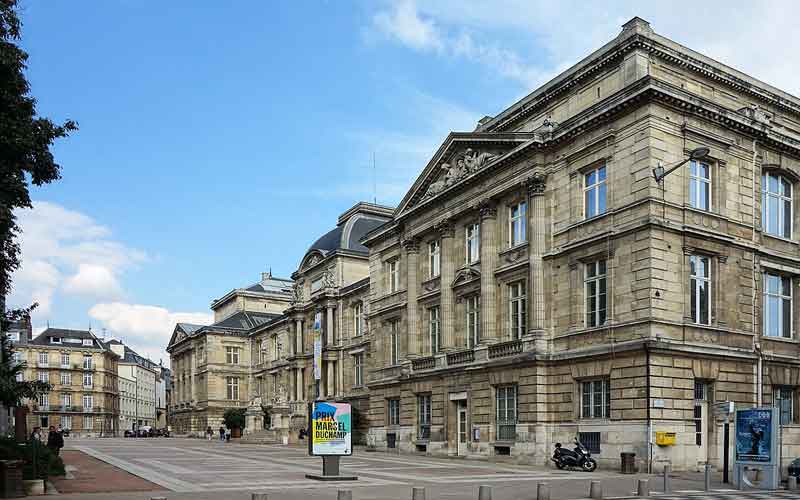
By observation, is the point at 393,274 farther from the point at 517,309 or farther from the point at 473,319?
the point at 517,309

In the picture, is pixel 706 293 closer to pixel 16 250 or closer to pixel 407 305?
pixel 407 305

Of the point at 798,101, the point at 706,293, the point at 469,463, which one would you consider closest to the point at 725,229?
the point at 706,293

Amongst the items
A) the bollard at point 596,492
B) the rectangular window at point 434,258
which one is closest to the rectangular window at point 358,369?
the rectangular window at point 434,258

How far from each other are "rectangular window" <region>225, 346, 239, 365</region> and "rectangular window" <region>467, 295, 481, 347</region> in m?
69.0

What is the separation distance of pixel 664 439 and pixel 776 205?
12920mm

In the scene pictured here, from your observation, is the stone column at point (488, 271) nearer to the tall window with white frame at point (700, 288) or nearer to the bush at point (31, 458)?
the tall window with white frame at point (700, 288)

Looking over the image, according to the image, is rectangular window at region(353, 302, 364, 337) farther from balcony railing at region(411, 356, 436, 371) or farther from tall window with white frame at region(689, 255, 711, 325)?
tall window with white frame at region(689, 255, 711, 325)

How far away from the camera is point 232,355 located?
109 meters

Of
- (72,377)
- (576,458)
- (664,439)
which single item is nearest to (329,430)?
(576,458)

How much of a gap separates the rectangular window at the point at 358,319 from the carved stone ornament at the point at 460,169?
76.5 feet

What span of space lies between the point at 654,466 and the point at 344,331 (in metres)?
43.8

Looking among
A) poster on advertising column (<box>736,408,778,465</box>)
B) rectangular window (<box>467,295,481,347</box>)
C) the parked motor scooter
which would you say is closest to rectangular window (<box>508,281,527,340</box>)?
rectangular window (<box>467,295,481,347</box>)

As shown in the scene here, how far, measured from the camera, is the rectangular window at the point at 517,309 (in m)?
40.4

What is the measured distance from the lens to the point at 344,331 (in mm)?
73312
